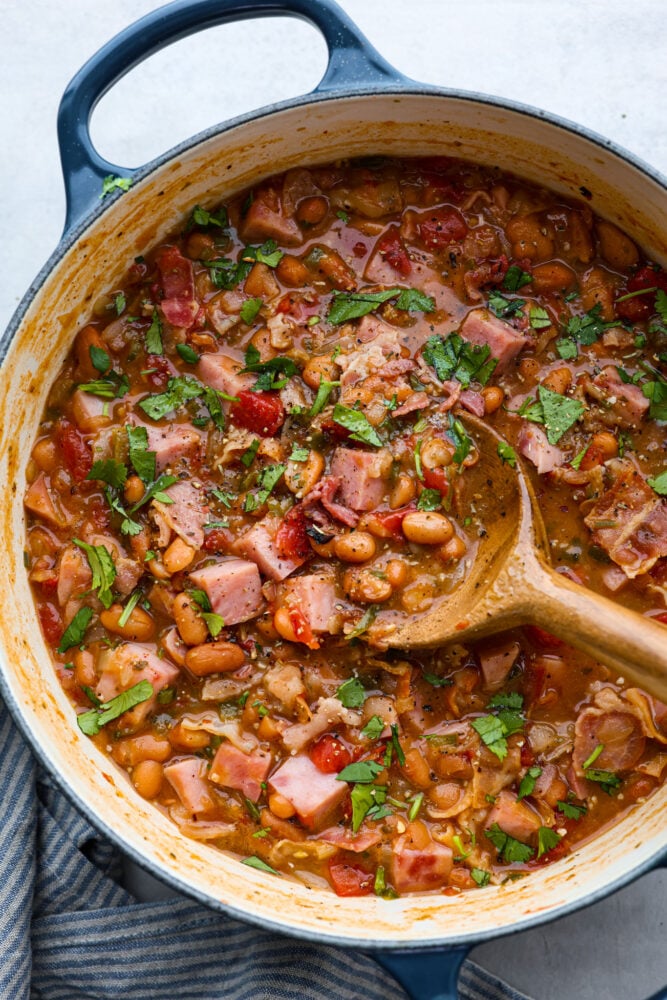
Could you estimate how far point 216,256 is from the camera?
14.5ft

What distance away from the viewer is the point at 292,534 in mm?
4172

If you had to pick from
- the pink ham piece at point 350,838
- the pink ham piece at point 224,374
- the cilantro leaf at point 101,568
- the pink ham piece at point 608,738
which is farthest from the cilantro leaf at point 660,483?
the cilantro leaf at point 101,568

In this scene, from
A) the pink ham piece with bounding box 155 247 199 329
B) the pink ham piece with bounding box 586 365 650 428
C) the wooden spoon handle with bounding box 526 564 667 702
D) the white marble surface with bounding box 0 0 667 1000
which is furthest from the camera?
the white marble surface with bounding box 0 0 667 1000

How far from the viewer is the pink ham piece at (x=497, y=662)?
4.20m

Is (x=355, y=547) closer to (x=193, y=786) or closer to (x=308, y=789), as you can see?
(x=308, y=789)

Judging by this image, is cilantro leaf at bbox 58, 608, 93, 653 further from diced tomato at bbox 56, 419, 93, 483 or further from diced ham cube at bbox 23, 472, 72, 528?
diced tomato at bbox 56, 419, 93, 483

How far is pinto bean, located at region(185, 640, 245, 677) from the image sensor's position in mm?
4133

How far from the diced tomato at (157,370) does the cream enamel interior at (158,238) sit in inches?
14.4

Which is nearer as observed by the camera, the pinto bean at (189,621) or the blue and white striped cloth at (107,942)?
the pinto bean at (189,621)

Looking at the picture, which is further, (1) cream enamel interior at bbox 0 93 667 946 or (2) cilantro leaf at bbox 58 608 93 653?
(2) cilantro leaf at bbox 58 608 93 653

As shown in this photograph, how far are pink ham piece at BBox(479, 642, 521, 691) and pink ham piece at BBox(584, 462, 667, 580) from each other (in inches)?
22.5

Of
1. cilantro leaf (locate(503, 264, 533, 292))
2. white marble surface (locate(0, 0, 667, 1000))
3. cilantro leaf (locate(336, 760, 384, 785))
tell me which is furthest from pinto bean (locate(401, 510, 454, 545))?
white marble surface (locate(0, 0, 667, 1000))

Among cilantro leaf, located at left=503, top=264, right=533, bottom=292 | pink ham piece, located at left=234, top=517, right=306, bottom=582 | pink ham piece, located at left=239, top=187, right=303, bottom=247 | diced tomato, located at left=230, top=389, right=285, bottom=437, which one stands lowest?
pink ham piece, located at left=234, top=517, right=306, bottom=582

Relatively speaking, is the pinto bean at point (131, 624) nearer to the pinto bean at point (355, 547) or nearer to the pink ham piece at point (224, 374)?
the pinto bean at point (355, 547)
